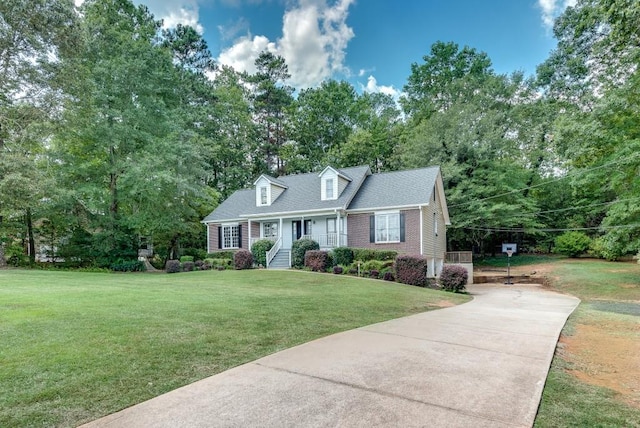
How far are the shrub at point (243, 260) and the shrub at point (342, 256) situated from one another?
16.4 feet

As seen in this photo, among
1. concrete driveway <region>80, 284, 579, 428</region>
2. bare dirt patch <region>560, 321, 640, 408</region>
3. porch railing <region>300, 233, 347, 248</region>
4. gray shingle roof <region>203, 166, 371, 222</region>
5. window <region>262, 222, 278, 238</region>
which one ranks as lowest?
bare dirt patch <region>560, 321, 640, 408</region>

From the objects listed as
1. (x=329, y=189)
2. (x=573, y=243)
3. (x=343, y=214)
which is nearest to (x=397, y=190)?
(x=343, y=214)

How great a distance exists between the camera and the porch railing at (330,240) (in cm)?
2027

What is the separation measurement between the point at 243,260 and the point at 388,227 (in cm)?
830

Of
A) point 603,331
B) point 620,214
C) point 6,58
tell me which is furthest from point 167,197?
point 620,214

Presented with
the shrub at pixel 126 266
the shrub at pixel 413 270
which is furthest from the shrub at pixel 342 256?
the shrub at pixel 126 266

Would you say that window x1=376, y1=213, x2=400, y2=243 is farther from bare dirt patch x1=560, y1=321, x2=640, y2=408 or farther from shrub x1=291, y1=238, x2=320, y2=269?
bare dirt patch x1=560, y1=321, x2=640, y2=408

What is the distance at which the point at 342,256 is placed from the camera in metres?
18.4

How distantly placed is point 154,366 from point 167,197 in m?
19.1

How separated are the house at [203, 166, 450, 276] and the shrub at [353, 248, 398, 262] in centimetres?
123

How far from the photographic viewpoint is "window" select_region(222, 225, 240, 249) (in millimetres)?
24336

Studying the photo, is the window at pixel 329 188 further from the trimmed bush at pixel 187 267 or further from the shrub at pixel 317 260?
the trimmed bush at pixel 187 267

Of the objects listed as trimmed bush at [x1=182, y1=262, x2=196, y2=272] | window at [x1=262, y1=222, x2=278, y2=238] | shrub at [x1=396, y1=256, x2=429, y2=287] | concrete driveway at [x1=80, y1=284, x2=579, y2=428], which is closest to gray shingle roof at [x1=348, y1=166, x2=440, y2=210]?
shrub at [x1=396, y1=256, x2=429, y2=287]

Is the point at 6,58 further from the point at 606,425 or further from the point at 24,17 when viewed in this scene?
the point at 606,425
